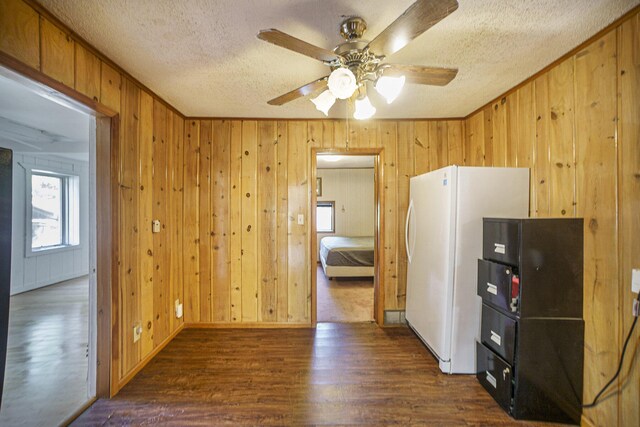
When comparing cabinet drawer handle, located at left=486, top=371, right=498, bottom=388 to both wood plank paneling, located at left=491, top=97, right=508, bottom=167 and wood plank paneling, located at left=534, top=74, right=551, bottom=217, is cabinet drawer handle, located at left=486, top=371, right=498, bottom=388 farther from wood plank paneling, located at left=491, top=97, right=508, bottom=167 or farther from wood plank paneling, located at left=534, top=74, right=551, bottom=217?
wood plank paneling, located at left=491, top=97, right=508, bottom=167

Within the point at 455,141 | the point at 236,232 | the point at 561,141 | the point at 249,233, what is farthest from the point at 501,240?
the point at 236,232

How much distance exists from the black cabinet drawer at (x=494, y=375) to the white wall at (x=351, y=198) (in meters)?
4.91

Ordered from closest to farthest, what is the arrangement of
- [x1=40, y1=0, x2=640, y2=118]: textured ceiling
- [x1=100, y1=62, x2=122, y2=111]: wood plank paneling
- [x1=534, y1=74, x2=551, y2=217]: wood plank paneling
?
1. [x1=40, y1=0, x2=640, y2=118]: textured ceiling
2. [x1=100, y1=62, x2=122, y2=111]: wood plank paneling
3. [x1=534, y1=74, x2=551, y2=217]: wood plank paneling

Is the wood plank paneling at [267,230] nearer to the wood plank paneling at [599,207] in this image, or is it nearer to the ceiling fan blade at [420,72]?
the ceiling fan blade at [420,72]

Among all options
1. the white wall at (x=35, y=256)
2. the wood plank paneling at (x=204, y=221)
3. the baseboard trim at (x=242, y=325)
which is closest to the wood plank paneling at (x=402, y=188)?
the baseboard trim at (x=242, y=325)

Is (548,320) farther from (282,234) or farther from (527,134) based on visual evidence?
(282,234)

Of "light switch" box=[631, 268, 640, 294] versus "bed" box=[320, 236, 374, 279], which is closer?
"light switch" box=[631, 268, 640, 294]

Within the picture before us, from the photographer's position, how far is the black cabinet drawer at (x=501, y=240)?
1635mm

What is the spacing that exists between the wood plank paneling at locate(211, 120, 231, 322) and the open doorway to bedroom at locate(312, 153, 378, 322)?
1061 millimetres

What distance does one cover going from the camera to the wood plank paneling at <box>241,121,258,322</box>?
286cm

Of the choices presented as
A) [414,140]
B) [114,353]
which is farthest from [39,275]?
[414,140]

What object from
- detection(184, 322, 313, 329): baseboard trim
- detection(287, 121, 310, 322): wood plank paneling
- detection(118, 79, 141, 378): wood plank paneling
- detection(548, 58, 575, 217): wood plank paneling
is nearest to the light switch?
detection(548, 58, 575, 217): wood plank paneling

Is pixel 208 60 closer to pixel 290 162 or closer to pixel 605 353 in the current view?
pixel 290 162

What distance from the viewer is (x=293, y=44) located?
116cm
